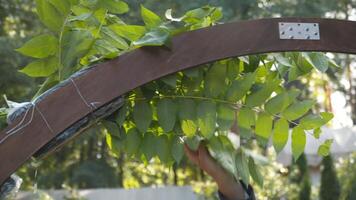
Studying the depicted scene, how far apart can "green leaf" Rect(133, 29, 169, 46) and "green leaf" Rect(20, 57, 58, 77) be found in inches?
13.0

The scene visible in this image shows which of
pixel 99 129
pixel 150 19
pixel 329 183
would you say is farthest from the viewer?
pixel 329 183

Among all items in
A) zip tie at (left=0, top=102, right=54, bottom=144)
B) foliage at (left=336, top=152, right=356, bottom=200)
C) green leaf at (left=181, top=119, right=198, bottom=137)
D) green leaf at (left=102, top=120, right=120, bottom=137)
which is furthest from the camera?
foliage at (left=336, top=152, right=356, bottom=200)

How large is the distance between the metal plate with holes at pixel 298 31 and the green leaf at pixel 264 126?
11.2 inches

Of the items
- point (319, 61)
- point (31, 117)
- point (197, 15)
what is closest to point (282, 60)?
point (319, 61)

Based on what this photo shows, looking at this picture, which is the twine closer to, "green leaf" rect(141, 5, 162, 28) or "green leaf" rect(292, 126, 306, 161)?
"green leaf" rect(141, 5, 162, 28)

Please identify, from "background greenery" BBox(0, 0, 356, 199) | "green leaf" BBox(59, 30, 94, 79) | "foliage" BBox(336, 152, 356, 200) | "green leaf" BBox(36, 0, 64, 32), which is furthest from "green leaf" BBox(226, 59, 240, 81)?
"foliage" BBox(336, 152, 356, 200)

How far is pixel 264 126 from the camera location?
6.31 ft

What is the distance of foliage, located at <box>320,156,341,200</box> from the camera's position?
371 inches

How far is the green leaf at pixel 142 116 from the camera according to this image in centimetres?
189

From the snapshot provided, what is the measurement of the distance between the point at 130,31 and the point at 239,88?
0.39 metres

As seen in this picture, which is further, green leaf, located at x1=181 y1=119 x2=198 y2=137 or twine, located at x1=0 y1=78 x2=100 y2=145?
green leaf, located at x1=181 y1=119 x2=198 y2=137

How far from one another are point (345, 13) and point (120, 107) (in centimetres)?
889

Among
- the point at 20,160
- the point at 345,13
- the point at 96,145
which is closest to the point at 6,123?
the point at 20,160

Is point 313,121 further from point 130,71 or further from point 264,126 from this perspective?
point 130,71
